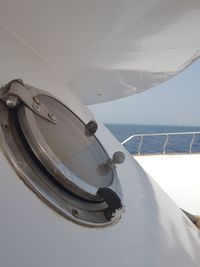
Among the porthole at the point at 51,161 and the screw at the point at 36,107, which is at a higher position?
the screw at the point at 36,107

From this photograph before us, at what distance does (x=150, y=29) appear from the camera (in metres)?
0.74

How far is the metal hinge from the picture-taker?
0.54m

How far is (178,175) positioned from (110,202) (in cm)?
315

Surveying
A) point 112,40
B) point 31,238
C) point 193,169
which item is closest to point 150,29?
point 112,40

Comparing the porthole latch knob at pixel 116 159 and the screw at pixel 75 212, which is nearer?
the screw at pixel 75 212

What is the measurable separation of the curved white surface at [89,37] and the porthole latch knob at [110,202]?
1.01ft

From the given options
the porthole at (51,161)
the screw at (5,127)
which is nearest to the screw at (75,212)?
the porthole at (51,161)

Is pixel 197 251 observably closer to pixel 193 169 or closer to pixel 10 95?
pixel 10 95

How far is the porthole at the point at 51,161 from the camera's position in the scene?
21.0 inches

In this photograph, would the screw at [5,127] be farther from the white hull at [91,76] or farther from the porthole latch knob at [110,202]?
the porthole latch knob at [110,202]

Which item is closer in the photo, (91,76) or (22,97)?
(22,97)

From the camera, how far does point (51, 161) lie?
0.56 m

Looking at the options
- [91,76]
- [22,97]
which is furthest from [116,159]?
[91,76]

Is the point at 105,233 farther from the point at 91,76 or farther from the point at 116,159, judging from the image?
the point at 91,76
